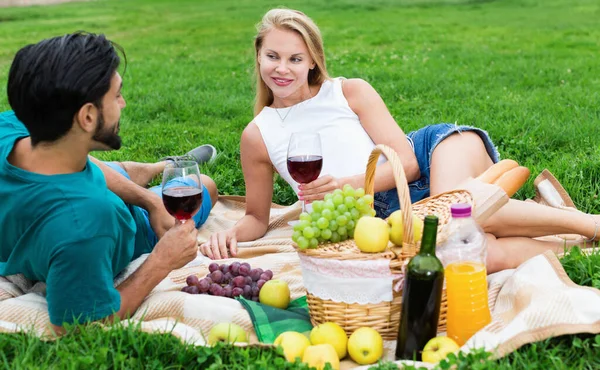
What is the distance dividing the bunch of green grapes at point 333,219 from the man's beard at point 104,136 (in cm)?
89

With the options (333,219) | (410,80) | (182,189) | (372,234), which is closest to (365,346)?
(372,234)

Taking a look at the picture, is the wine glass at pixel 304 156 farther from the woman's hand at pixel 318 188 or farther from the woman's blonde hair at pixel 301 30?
the woman's blonde hair at pixel 301 30

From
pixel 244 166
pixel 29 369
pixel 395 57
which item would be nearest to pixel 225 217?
pixel 244 166

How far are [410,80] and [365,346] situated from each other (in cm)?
659

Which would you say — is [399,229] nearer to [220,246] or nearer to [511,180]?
→ [511,180]

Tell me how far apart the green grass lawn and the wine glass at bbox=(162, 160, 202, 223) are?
579mm

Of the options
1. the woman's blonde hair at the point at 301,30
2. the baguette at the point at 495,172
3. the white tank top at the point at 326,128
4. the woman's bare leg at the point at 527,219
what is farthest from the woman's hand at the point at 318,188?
the woman's blonde hair at the point at 301,30

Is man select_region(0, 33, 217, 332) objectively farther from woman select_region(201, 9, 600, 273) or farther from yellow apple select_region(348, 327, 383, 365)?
woman select_region(201, 9, 600, 273)

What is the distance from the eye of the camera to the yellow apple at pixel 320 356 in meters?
2.98

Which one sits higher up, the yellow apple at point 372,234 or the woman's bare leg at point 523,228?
the yellow apple at point 372,234

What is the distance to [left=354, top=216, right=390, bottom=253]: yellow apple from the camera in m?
3.12

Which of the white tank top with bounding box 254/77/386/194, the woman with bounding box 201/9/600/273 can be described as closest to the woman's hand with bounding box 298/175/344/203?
the woman with bounding box 201/9/600/273

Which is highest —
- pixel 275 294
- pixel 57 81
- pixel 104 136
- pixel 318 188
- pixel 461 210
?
pixel 57 81

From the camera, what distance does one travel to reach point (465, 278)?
3.10 m
